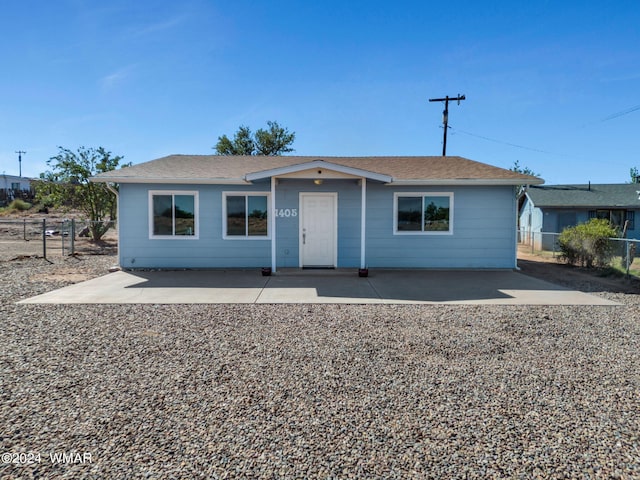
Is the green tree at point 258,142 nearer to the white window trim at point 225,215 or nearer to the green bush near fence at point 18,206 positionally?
the green bush near fence at point 18,206

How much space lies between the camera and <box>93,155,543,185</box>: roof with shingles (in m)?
9.52

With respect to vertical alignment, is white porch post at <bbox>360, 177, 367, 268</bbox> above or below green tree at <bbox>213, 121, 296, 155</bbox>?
below

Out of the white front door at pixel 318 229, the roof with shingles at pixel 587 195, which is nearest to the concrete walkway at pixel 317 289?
the white front door at pixel 318 229

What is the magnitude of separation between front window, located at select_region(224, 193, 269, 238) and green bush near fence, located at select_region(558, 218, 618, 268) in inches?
394

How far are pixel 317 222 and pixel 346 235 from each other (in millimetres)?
919

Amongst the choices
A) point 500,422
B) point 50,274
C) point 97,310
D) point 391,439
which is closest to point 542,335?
point 500,422

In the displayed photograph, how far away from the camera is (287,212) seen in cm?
1006

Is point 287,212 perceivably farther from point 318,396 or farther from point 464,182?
point 318,396

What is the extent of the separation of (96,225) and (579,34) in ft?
70.2

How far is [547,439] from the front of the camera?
2422mm

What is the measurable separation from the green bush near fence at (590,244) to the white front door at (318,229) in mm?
8036

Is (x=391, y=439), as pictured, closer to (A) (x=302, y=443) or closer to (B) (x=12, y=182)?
(A) (x=302, y=443)

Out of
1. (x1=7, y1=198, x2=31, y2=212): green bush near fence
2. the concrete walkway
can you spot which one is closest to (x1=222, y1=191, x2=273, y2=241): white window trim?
the concrete walkway

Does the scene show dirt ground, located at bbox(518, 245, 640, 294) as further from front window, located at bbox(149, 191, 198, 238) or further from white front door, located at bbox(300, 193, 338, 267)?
front window, located at bbox(149, 191, 198, 238)
